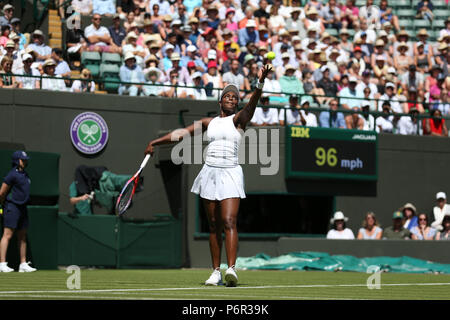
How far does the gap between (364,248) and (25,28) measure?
10.1 meters

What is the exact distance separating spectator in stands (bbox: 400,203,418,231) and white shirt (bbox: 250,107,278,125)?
3482 mm

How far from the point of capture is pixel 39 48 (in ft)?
69.2

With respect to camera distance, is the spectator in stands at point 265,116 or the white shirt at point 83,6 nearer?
the spectator in stands at point 265,116

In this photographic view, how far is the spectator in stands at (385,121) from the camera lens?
22.4 m

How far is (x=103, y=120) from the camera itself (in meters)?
20.8

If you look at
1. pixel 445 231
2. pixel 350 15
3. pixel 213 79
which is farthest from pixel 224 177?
pixel 350 15

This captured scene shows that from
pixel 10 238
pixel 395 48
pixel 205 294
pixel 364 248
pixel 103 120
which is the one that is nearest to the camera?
pixel 205 294

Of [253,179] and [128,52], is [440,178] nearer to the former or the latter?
[253,179]

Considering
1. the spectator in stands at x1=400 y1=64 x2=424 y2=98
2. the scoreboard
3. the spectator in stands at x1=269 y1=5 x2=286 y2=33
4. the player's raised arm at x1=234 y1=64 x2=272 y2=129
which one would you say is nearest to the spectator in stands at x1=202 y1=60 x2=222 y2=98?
the scoreboard

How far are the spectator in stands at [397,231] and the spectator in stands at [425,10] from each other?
411 inches

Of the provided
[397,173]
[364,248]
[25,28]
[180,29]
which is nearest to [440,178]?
[397,173]

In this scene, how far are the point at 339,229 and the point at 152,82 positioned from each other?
517 cm

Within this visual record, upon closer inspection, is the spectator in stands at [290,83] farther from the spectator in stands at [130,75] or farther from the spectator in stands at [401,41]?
the spectator in stands at [401,41]

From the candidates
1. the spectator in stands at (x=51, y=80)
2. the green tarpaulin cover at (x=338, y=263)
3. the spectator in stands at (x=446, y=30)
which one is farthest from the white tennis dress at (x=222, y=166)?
the spectator in stands at (x=446, y=30)
